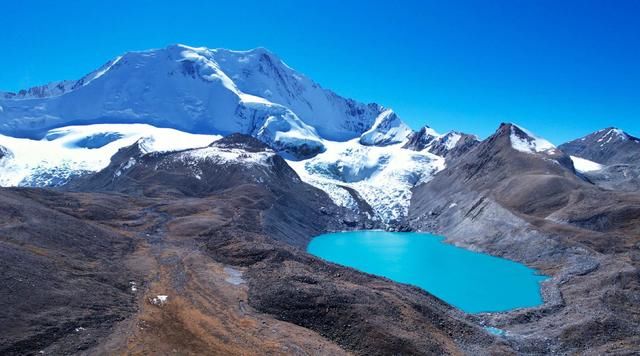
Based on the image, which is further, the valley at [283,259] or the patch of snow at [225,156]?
the patch of snow at [225,156]

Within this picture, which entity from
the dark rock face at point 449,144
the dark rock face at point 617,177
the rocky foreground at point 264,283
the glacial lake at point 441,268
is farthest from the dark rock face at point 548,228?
the dark rock face at point 449,144

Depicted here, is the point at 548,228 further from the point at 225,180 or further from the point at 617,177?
the point at 617,177

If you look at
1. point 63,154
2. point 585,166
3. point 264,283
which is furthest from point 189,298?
point 585,166

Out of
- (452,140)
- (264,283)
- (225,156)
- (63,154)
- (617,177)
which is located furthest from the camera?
(452,140)

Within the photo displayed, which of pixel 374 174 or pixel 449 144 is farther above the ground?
pixel 449 144

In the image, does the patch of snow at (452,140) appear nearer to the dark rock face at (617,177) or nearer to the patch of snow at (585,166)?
the patch of snow at (585,166)

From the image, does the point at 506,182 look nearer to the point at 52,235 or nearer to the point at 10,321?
the point at 52,235
